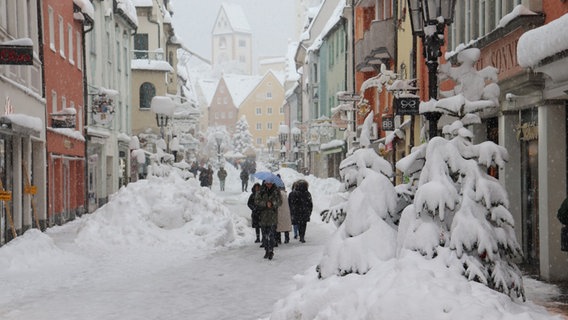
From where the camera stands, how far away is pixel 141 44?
173 ft

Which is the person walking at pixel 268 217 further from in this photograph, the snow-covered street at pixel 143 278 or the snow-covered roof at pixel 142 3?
the snow-covered roof at pixel 142 3

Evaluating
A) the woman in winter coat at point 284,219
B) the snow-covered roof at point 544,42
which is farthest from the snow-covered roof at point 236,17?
the snow-covered roof at point 544,42

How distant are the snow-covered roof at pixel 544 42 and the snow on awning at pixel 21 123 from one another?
1205 cm

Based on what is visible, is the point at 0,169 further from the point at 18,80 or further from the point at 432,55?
the point at 432,55

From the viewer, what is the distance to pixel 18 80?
20625mm

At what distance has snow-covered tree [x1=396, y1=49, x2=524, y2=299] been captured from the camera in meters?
7.43

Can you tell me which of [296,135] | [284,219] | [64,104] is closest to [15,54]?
[284,219]

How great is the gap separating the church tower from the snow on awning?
15781 centimetres

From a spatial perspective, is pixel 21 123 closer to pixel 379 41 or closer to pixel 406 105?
pixel 406 105

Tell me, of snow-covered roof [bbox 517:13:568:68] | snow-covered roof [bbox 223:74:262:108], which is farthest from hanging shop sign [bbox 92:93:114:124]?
snow-covered roof [bbox 223:74:262:108]

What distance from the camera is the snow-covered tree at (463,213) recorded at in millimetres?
7430

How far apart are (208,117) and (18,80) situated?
129 metres

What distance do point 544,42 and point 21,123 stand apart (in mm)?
13230

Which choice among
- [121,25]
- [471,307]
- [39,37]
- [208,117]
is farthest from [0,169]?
[208,117]
